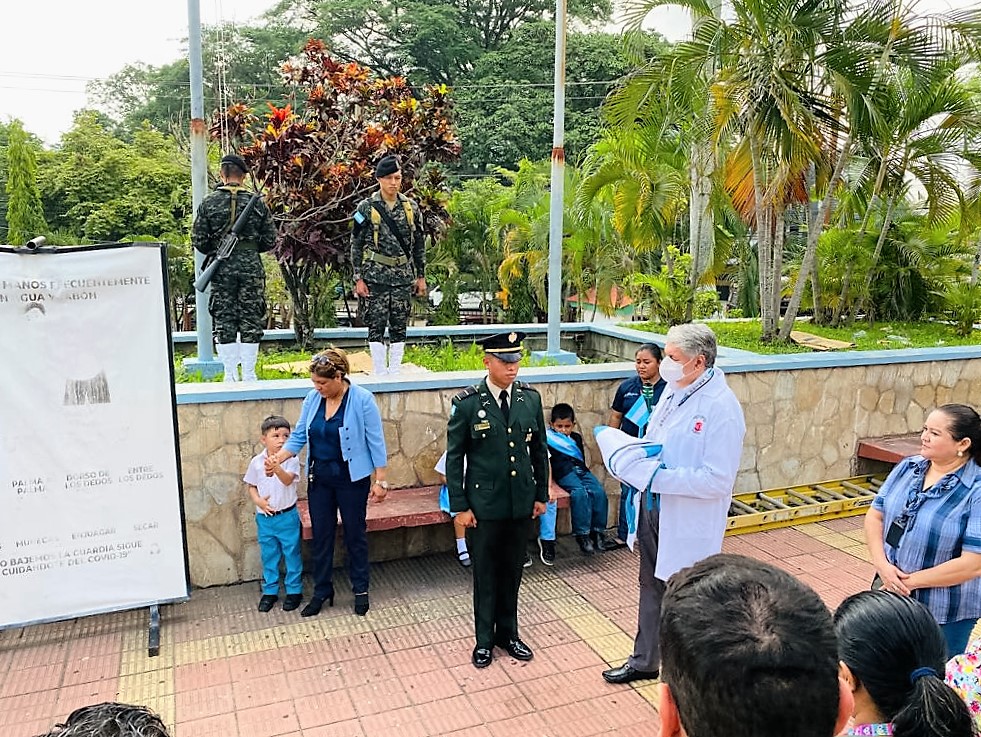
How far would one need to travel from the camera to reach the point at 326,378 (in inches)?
167

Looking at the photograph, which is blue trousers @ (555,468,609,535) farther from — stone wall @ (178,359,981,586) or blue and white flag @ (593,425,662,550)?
blue and white flag @ (593,425,662,550)

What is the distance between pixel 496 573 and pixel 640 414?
163 cm

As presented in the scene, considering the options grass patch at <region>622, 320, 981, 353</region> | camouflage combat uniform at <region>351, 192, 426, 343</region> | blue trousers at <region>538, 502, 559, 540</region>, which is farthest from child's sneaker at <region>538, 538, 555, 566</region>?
grass patch at <region>622, 320, 981, 353</region>

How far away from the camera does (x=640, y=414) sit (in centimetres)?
509

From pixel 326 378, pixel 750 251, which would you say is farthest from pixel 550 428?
pixel 750 251

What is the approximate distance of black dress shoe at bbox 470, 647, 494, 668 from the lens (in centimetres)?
397

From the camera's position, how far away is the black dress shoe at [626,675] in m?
3.83

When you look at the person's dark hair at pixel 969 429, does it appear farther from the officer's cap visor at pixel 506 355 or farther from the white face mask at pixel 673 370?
the officer's cap visor at pixel 506 355

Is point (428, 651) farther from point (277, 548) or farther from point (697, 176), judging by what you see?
point (697, 176)

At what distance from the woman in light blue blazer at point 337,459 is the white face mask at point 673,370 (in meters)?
1.76

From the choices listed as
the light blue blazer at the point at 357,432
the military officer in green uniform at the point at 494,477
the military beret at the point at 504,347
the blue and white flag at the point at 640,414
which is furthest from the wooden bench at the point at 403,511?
the military beret at the point at 504,347

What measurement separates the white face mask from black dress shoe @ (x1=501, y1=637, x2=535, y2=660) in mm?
1670

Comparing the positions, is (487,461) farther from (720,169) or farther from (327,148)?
(720,169)

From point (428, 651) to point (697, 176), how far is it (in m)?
6.77
